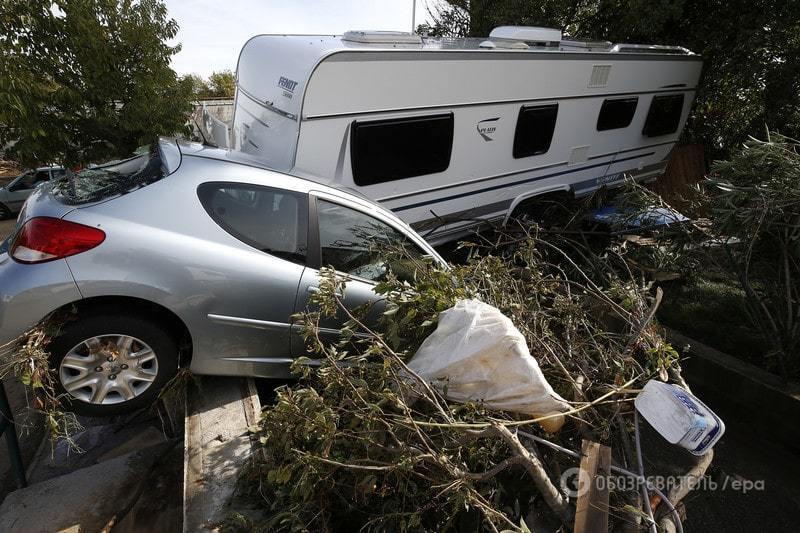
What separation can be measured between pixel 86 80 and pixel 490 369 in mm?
5511

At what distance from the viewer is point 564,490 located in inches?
79.4

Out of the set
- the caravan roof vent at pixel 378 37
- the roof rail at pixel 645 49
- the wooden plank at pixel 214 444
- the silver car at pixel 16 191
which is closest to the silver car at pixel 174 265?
the wooden plank at pixel 214 444

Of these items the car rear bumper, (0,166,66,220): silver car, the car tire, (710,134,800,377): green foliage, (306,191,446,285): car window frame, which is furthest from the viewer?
(0,166,66,220): silver car

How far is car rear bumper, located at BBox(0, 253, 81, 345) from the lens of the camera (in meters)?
2.37

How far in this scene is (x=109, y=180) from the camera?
118 inches

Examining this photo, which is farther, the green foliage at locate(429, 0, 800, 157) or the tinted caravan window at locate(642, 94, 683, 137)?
the green foliage at locate(429, 0, 800, 157)

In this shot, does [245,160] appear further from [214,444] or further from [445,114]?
[445,114]

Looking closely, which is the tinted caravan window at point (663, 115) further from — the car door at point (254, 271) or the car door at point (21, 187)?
the car door at point (21, 187)

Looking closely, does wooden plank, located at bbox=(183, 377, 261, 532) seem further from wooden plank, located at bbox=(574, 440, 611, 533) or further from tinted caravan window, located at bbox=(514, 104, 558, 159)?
tinted caravan window, located at bbox=(514, 104, 558, 159)

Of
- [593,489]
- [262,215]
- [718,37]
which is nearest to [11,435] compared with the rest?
[262,215]

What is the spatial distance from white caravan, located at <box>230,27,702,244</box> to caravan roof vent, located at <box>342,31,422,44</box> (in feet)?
0.05

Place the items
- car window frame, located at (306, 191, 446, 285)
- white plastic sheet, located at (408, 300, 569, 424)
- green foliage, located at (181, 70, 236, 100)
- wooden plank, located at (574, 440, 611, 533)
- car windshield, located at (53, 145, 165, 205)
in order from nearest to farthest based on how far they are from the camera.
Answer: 1. wooden plank, located at (574, 440, 611, 533)
2. white plastic sheet, located at (408, 300, 569, 424)
3. car windshield, located at (53, 145, 165, 205)
4. car window frame, located at (306, 191, 446, 285)
5. green foliage, located at (181, 70, 236, 100)

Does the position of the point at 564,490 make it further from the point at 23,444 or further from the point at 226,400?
the point at 23,444

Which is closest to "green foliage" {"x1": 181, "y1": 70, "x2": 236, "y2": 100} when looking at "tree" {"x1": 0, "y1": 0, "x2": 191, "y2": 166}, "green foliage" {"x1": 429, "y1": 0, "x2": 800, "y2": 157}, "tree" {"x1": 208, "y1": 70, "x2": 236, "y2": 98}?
"tree" {"x1": 208, "y1": 70, "x2": 236, "y2": 98}
